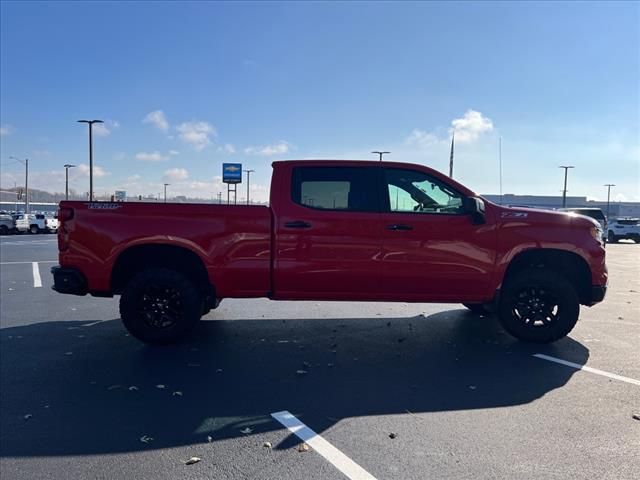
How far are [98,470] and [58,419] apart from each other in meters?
0.93

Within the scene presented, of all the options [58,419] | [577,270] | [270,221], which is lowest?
[58,419]

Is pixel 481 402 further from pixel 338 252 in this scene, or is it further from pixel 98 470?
pixel 98 470

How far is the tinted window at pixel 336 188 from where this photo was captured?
5.54 meters

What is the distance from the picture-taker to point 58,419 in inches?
145

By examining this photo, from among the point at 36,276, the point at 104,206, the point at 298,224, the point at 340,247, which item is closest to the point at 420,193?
the point at 340,247

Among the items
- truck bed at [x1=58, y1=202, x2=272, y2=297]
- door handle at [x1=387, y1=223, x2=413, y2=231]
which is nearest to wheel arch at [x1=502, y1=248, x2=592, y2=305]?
door handle at [x1=387, y1=223, x2=413, y2=231]

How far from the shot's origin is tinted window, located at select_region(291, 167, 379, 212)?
5535mm

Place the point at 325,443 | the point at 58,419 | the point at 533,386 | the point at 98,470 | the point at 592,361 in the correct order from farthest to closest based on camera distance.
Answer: the point at 592,361 < the point at 533,386 < the point at 58,419 < the point at 325,443 < the point at 98,470

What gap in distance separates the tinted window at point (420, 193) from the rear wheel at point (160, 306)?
2519 millimetres

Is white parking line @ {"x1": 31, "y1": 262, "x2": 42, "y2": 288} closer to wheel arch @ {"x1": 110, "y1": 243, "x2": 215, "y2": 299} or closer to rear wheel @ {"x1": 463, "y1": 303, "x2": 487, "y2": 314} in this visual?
wheel arch @ {"x1": 110, "y1": 243, "x2": 215, "y2": 299}

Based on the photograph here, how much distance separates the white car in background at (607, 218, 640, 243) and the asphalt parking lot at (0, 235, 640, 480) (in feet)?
92.8

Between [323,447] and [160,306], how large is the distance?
3016mm

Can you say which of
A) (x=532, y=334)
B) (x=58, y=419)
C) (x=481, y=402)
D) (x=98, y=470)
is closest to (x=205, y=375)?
(x=58, y=419)

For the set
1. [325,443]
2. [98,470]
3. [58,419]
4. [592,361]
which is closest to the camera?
[98,470]
